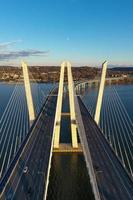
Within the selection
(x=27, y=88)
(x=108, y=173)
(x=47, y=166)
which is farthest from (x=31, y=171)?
(x=27, y=88)

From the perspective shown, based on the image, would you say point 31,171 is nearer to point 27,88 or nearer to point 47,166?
point 47,166

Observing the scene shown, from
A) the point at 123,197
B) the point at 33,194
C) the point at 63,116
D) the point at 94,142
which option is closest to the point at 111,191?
the point at 123,197

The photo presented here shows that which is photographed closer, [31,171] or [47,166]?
[31,171]

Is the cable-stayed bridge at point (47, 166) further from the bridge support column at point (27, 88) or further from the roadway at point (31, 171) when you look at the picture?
the bridge support column at point (27, 88)

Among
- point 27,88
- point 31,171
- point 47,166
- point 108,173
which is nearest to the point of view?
point 31,171

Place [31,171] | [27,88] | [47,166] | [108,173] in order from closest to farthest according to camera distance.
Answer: [31,171] → [108,173] → [47,166] → [27,88]

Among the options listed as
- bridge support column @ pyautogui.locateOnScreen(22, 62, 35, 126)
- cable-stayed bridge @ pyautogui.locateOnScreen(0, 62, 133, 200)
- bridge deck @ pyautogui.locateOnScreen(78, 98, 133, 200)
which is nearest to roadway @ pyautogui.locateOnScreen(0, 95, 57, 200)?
cable-stayed bridge @ pyautogui.locateOnScreen(0, 62, 133, 200)

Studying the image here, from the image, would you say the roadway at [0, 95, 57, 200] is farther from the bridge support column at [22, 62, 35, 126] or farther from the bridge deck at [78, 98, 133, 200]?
the bridge deck at [78, 98, 133, 200]

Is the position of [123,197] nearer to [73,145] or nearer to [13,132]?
[73,145]
